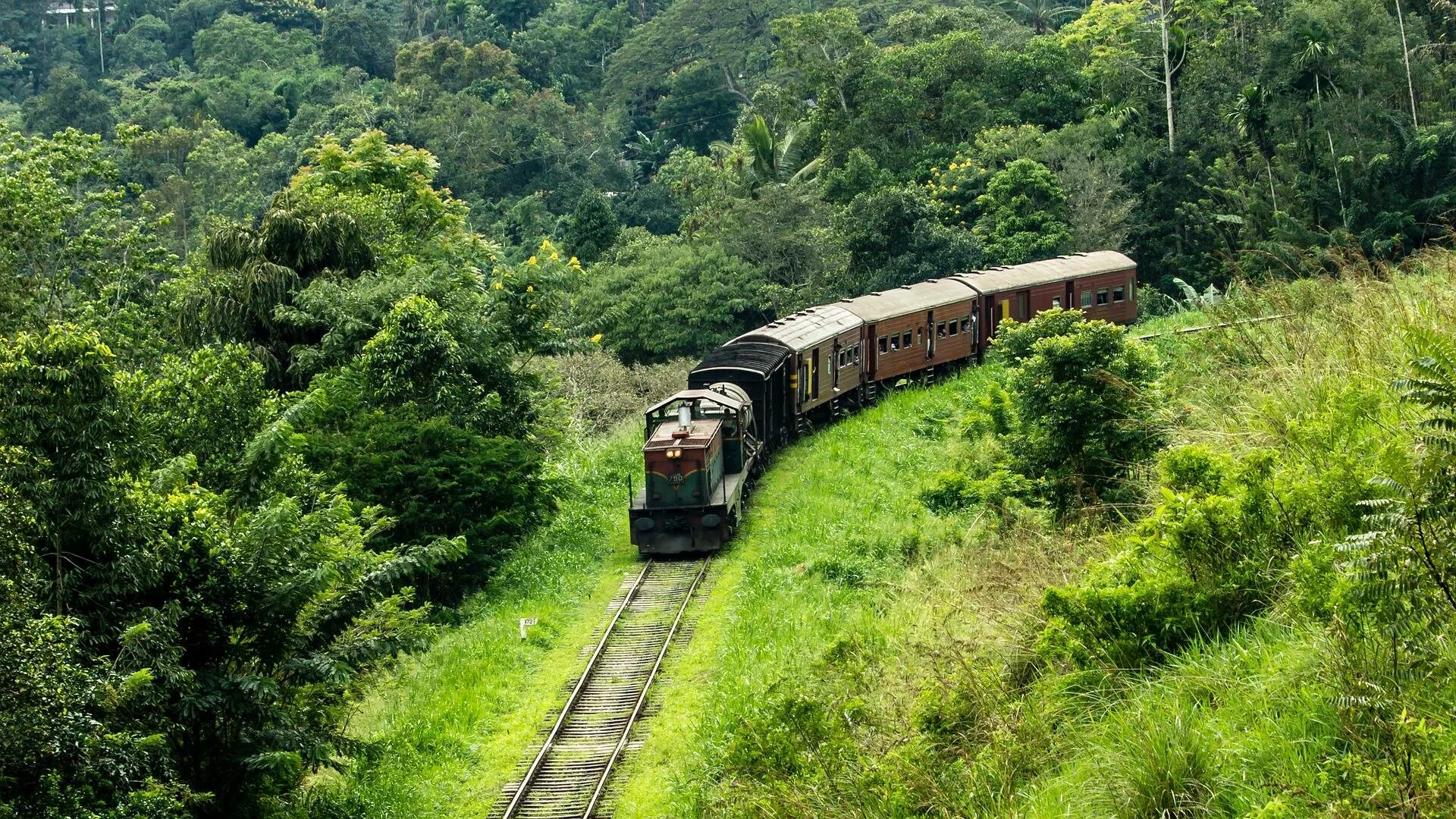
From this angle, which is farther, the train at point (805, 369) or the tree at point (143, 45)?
the tree at point (143, 45)

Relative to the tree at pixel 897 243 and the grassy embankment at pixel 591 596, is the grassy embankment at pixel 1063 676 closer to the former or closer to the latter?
the grassy embankment at pixel 591 596

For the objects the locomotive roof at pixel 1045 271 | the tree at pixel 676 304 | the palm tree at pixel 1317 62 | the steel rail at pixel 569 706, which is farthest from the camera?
the tree at pixel 676 304

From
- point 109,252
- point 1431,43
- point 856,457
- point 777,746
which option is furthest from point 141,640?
point 1431,43

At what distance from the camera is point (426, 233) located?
31922 mm

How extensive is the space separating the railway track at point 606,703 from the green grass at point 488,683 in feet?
0.93

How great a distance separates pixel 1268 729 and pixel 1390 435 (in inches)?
103

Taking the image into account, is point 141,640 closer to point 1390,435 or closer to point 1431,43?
point 1390,435

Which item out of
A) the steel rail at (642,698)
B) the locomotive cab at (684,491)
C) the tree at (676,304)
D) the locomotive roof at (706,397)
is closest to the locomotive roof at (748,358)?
the locomotive roof at (706,397)

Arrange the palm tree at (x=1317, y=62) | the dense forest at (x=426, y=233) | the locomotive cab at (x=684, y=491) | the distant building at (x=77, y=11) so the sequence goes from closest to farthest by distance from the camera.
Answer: the dense forest at (x=426, y=233)
the locomotive cab at (x=684, y=491)
the palm tree at (x=1317, y=62)
the distant building at (x=77, y=11)

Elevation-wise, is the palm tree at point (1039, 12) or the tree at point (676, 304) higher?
the palm tree at point (1039, 12)

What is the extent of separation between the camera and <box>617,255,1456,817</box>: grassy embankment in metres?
6.91

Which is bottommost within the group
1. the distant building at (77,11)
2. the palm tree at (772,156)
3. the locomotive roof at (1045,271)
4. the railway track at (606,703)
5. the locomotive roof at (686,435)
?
the railway track at (606,703)

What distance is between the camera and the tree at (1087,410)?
13922 mm

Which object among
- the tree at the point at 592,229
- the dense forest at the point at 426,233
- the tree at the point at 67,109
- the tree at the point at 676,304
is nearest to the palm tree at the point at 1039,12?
the dense forest at the point at 426,233
